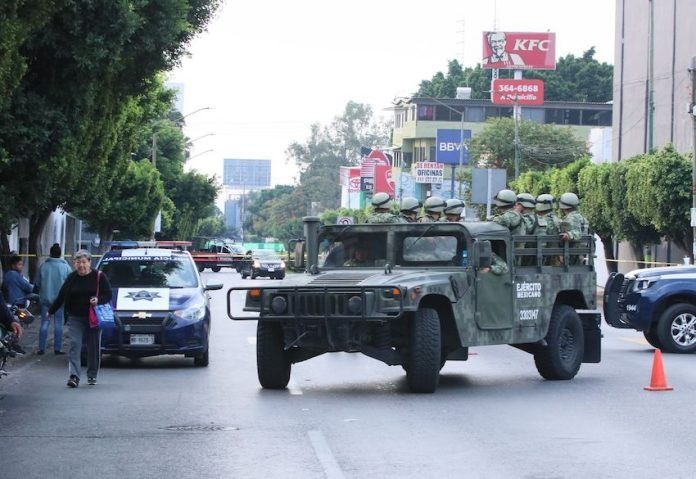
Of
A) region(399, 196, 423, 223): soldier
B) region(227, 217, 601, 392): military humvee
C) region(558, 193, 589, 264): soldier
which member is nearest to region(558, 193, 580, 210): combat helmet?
region(558, 193, 589, 264): soldier

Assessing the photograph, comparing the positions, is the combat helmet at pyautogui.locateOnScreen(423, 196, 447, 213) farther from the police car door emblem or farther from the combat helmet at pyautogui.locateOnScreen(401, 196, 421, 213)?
the police car door emblem

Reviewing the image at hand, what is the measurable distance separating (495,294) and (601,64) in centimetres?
10506

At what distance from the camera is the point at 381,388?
15.7 metres

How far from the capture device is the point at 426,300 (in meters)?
15.0

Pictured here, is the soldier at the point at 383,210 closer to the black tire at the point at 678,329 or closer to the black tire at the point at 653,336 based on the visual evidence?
the black tire at the point at 678,329

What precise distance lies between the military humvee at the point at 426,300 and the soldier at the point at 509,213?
0.28 m

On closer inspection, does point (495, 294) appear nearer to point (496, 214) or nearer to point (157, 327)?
point (496, 214)

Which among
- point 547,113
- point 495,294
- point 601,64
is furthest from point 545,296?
point 601,64

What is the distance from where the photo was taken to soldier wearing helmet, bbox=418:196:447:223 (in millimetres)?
16766

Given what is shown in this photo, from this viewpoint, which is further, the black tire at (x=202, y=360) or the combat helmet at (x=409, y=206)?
the black tire at (x=202, y=360)

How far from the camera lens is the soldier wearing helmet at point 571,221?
1716cm

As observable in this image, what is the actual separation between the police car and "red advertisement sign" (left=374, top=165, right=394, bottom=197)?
84.3m

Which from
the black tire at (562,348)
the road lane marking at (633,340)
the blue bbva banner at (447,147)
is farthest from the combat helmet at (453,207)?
the blue bbva banner at (447,147)

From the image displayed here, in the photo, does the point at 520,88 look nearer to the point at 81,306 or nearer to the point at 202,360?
the point at 202,360
